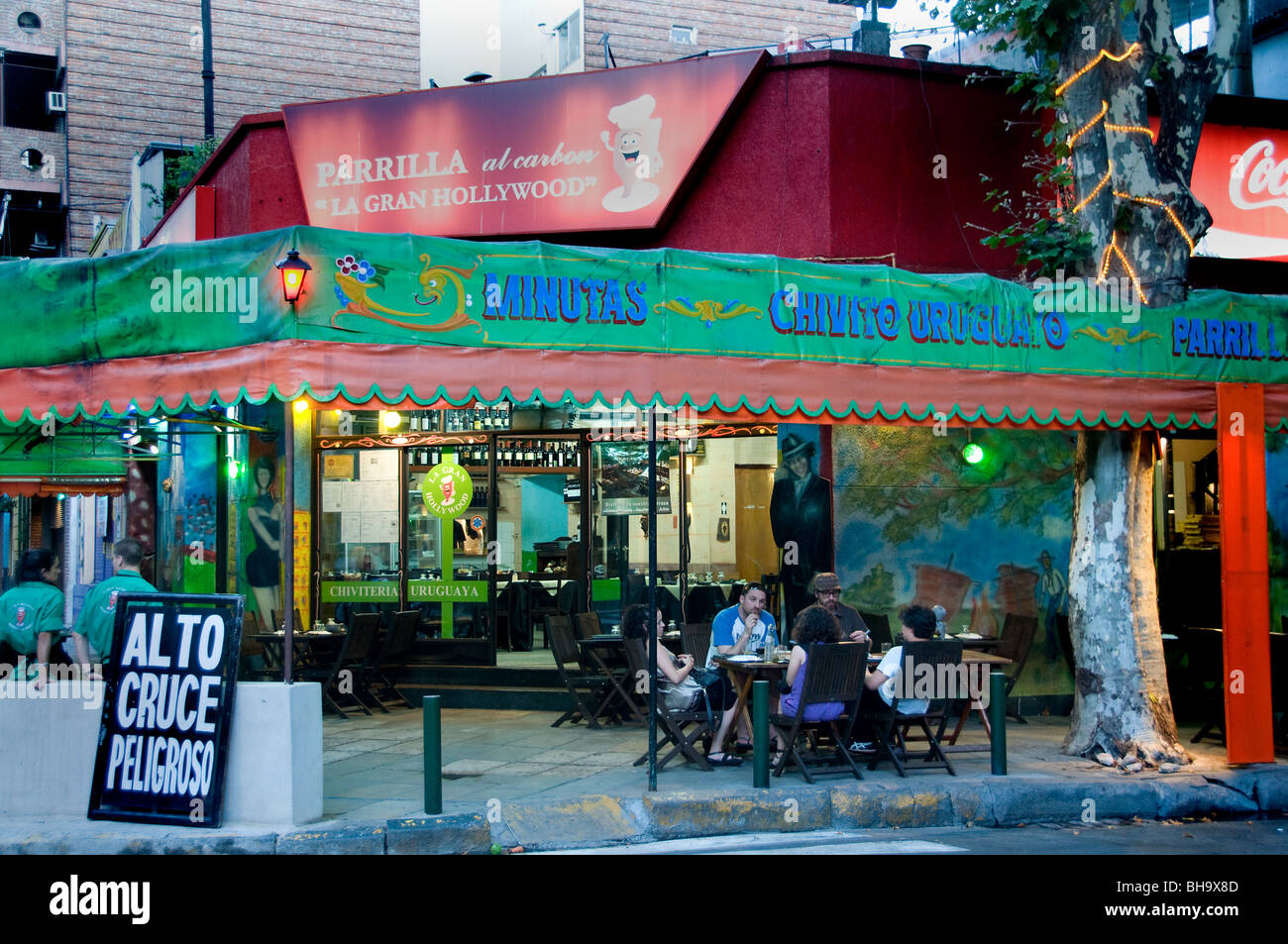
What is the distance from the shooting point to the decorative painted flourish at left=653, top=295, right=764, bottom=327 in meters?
8.48

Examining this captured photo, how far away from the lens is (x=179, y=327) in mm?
7879

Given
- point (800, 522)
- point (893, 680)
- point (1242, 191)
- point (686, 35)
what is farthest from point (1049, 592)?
point (686, 35)

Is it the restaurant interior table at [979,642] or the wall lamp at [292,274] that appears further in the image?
the restaurant interior table at [979,642]

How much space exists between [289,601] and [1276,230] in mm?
11952

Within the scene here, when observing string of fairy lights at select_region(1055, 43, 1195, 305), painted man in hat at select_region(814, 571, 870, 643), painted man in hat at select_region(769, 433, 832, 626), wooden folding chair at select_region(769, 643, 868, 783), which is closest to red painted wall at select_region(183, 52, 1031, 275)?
painted man in hat at select_region(769, 433, 832, 626)

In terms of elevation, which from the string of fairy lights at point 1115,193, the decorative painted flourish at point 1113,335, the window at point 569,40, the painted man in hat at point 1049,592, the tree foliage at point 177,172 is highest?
the window at point 569,40

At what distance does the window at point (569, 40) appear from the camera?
1192 inches

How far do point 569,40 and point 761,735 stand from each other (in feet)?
85.0

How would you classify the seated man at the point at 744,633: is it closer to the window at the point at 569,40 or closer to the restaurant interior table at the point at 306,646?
the restaurant interior table at the point at 306,646

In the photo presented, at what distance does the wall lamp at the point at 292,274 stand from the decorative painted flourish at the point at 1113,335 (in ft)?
19.2

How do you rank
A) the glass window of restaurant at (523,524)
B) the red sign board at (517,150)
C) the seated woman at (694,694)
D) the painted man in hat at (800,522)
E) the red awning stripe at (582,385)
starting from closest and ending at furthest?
1. the red awning stripe at (582,385)
2. the seated woman at (694,694)
3. the painted man in hat at (800,522)
4. the red sign board at (517,150)
5. the glass window of restaurant at (523,524)

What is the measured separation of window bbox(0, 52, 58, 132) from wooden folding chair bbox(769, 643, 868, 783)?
106 ft

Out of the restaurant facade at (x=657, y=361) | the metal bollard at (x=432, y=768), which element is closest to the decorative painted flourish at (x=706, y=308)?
the restaurant facade at (x=657, y=361)

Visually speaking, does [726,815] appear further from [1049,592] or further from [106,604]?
[1049,592]
